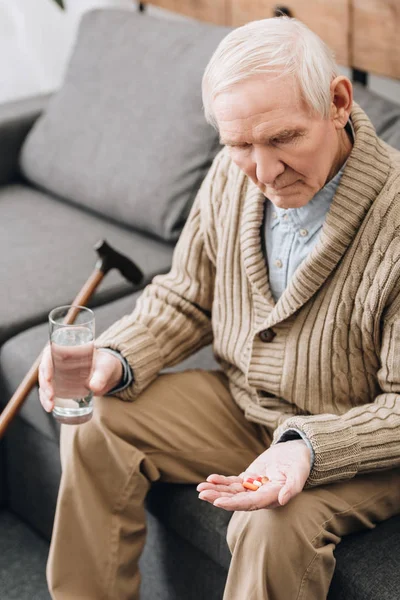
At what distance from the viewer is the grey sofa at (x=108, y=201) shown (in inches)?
71.6

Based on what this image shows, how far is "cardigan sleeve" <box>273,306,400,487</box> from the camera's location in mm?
1431

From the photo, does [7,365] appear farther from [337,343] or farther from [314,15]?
[314,15]

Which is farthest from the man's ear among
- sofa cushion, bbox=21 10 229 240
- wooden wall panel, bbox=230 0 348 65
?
wooden wall panel, bbox=230 0 348 65

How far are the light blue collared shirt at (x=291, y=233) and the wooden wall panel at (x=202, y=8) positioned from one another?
1.39 m

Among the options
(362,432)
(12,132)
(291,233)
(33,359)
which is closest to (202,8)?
(12,132)

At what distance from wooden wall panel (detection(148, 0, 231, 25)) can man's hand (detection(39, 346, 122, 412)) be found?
1519 millimetres

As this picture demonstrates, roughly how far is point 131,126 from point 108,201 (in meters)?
0.21

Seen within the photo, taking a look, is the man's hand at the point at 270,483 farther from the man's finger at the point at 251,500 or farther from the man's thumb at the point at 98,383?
the man's thumb at the point at 98,383

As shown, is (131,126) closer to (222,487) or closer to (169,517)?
(169,517)

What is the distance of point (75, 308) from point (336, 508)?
2.16 feet

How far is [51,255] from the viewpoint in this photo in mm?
2457

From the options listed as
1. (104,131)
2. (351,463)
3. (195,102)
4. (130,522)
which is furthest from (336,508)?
(104,131)

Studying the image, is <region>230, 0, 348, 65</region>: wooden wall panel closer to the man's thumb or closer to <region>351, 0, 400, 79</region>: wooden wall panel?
<region>351, 0, 400, 79</region>: wooden wall panel

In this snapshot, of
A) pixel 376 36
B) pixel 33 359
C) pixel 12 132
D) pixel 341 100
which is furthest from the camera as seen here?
pixel 12 132
